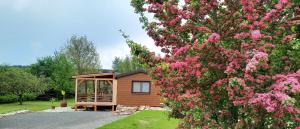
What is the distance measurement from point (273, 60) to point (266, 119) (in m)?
0.98

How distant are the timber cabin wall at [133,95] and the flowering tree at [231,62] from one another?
29456 millimetres

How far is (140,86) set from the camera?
3912 centimetres

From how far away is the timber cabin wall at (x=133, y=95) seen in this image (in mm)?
38625

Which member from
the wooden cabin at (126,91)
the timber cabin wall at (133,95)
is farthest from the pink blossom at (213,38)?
the timber cabin wall at (133,95)

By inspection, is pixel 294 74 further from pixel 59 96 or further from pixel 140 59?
pixel 59 96

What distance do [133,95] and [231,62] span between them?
3198 centimetres

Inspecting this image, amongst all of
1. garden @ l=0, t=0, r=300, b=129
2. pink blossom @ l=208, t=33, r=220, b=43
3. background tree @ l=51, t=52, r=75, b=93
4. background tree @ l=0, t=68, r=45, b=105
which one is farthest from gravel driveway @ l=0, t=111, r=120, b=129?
background tree @ l=51, t=52, r=75, b=93

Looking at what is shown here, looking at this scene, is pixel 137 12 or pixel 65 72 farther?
pixel 65 72

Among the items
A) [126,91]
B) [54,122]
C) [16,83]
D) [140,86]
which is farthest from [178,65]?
[16,83]

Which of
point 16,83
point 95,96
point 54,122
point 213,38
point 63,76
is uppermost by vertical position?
point 63,76

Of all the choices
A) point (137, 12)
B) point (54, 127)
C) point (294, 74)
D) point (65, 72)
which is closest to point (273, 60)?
point (294, 74)

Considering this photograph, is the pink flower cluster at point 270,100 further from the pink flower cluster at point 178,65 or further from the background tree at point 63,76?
the background tree at point 63,76

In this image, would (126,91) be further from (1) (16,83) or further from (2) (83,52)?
(2) (83,52)

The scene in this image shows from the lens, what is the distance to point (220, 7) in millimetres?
8445
